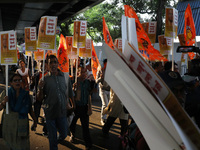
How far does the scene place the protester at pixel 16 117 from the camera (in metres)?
4.25

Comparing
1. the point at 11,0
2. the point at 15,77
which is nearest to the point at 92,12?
the point at 11,0

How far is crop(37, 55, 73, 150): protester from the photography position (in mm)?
4617

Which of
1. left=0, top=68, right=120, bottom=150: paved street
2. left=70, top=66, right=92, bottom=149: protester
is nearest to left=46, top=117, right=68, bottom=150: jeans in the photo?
left=70, top=66, right=92, bottom=149: protester

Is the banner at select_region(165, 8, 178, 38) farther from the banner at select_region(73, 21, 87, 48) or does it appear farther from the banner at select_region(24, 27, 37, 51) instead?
the banner at select_region(24, 27, 37, 51)

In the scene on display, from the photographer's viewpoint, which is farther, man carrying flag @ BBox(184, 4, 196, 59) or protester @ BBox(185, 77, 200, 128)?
man carrying flag @ BBox(184, 4, 196, 59)

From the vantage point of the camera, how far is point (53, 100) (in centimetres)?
461

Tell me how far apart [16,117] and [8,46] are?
1357 mm

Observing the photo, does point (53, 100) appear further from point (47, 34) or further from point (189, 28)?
point (189, 28)

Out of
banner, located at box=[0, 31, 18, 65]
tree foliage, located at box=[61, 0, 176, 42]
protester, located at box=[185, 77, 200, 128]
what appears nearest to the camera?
protester, located at box=[185, 77, 200, 128]

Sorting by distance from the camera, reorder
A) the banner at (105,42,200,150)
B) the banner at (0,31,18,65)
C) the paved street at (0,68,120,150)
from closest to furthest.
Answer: the banner at (105,42,200,150)
the banner at (0,31,18,65)
the paved street at (0,68,120,150)

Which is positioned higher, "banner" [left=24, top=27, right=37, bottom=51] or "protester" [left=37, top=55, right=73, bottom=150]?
"banner" [left=24, top=27, right=37, bottom=51]

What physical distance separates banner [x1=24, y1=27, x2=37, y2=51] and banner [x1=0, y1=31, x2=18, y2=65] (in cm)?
325

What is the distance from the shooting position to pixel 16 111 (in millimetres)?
4293

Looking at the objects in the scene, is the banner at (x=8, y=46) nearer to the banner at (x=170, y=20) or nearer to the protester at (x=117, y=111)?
the protester at (x=117, y=111)
